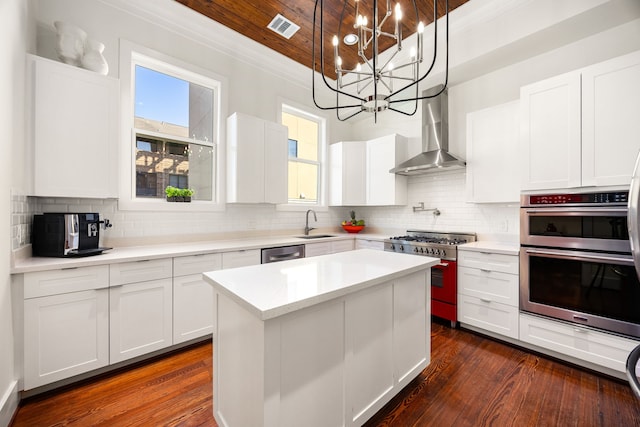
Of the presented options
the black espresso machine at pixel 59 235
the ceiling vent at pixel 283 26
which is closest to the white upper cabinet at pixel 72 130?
the black espresso machine at pixel 59 235

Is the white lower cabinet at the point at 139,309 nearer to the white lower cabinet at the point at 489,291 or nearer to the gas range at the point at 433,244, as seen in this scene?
the gas range at the point at 433,244

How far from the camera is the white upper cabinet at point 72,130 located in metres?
2.01

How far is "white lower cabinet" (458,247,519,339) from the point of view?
260cm

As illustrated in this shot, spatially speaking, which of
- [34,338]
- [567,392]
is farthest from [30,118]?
[567,392]

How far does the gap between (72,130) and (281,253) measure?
7.01 feet

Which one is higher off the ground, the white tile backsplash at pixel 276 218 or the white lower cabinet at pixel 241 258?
the white tile backsplash at pixel 276 218

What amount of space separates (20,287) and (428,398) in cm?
281

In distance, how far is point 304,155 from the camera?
14.8 feet

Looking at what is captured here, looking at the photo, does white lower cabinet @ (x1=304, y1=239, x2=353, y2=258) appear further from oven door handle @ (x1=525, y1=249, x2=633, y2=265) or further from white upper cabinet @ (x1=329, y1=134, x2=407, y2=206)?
oven door handle @ (x1=525, y1=249, x2=633, y2=265)

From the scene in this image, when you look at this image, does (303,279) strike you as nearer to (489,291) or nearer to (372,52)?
(489,291)

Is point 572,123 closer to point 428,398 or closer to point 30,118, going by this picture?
point 428,398

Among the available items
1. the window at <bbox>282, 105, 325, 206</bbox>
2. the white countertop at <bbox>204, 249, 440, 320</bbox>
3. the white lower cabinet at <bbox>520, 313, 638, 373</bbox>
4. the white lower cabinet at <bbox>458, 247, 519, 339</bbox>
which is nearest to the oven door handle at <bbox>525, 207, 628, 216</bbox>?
the white lower cabinet at <bbox>458, 247, 519, 339</bbox>

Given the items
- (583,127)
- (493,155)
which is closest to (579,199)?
(583,127)

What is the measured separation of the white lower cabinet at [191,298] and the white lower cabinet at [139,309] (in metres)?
0.05
